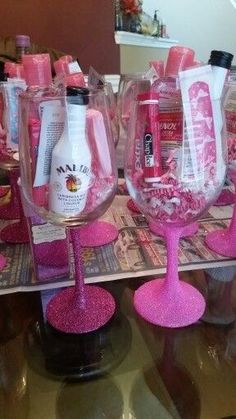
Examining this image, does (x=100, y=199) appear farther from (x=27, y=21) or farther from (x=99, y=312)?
(x=27, y=21)

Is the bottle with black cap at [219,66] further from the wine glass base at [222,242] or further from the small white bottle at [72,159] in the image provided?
the wine glass base at [222,242]

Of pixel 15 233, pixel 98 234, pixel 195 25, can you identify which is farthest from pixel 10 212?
pixel 195 25

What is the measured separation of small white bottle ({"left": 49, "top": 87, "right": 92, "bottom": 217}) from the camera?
0.36 meters

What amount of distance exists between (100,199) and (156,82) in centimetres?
15

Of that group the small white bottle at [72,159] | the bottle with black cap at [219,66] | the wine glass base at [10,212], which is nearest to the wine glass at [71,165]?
the small white bottle at [72,159]

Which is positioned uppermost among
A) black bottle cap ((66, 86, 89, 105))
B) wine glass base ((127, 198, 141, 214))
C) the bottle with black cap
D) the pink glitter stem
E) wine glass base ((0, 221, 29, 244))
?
the bottle with black cap

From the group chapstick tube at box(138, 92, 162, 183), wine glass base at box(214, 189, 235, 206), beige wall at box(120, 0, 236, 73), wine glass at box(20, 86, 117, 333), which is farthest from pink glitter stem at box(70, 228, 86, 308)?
beige wall at box(120, 0, 236, 73)

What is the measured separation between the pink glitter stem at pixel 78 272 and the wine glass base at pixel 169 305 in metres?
0.07

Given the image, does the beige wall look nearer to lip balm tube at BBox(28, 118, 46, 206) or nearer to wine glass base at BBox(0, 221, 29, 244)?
wine glass base at BBox(0, 221, 29, 244)

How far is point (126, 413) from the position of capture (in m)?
0.34

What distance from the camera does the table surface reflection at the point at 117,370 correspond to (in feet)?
1.14

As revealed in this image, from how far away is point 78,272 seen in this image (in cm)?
47

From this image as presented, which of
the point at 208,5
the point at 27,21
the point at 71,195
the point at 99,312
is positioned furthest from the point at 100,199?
the point at 208,5

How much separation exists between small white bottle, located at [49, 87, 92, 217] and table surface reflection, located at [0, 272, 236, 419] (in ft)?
0.57
